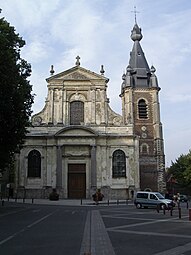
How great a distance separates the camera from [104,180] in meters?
40.0

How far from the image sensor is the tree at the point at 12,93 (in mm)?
17605

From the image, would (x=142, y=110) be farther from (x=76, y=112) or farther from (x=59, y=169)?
(x=59, y=169)

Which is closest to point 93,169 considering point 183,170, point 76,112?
point 76,112

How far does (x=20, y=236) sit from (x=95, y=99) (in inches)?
1273

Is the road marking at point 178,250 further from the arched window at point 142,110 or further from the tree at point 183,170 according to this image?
the tree at point 183,170

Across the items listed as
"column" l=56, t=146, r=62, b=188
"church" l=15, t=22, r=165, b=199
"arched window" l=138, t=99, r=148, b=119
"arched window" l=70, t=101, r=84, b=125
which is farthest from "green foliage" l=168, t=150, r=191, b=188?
"column" l=56, t=146, r=62, b=188

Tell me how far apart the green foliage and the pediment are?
2344 centimetres

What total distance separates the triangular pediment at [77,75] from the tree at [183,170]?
23.7m

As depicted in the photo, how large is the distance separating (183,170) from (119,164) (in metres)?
23.1

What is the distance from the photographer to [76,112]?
139 feet

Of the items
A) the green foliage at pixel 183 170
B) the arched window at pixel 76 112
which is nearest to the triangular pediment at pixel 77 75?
the arched window at pixel 76 112

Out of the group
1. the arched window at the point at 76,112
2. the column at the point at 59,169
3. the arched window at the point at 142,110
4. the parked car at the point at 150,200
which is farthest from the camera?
the arched window at the point at 142,110

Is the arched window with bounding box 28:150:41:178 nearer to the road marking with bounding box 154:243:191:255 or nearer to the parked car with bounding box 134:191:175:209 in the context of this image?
the parked car with bounding box 134:191:175:209

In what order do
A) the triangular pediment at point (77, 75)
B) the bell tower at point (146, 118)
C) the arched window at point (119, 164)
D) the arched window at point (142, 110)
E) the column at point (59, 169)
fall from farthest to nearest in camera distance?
the arched window at point (142, 110), the bell tower at point (146, 118), the triangular pediment at point (77, 75), the arched window at point (119, 164), the column at point (59, 169)
